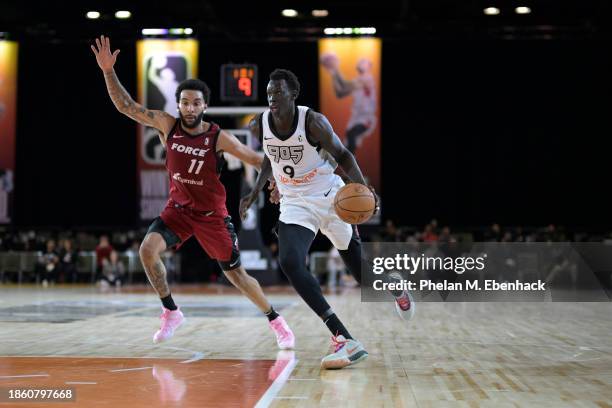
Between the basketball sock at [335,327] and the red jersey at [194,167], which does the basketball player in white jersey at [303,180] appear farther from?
the red jersey at [194,167]

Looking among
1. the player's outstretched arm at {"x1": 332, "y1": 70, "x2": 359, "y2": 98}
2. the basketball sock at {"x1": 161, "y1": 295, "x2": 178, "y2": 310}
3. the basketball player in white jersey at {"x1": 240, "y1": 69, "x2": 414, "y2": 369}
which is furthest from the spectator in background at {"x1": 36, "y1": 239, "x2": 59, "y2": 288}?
the basketball player in white jersey at {"x1": 240, "y1": 69, "x2": 414, "y2": 369}

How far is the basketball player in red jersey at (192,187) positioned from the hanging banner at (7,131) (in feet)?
47.2

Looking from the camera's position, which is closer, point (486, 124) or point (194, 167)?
point (194, 167)

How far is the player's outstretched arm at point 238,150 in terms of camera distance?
5.79m

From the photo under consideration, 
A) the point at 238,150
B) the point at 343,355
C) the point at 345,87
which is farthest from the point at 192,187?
the point at 345,87

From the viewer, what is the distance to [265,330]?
7.37 m

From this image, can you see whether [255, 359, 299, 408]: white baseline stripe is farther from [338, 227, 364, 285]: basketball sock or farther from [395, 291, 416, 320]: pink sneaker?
[395, 291, 416, 320]: pink sneaker

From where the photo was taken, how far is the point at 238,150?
582 centimetres

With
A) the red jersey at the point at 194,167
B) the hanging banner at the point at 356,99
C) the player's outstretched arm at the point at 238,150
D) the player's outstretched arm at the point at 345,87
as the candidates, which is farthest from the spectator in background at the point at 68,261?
the player's outstretched arm at the point at 238,150

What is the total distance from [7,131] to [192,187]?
1507cm

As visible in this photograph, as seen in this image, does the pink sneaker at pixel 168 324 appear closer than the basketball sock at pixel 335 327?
No

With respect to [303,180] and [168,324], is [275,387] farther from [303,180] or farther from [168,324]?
[168,324]

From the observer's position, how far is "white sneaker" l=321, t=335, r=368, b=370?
15.6 ft

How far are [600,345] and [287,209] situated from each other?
8.98ft
